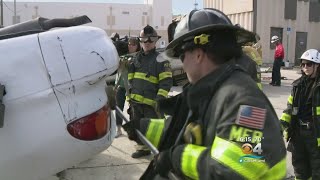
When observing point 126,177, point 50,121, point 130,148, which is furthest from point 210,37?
point 130,148

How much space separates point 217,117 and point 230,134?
106 mm

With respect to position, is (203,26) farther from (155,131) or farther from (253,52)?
(253,52)

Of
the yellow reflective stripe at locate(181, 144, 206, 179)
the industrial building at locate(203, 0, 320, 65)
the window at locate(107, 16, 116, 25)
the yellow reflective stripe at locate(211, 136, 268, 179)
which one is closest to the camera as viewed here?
the yellow reflective stripe at locate(211, 136, 268, 179)

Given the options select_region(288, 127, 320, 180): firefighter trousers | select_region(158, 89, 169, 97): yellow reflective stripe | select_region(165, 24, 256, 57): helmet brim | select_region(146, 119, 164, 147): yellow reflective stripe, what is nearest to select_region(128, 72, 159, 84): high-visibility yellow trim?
select_region(158, 89, 169, 97): yellow reflective stripe

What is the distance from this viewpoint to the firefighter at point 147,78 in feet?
18.6

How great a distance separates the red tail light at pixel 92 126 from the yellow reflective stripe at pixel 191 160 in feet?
2.72

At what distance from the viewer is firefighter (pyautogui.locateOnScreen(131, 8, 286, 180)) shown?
1.50 metres

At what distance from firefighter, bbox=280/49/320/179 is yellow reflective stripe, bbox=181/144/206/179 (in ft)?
9.11

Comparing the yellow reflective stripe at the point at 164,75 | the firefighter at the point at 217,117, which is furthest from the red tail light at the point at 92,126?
the yellow reflective stripe at the point at 164,75

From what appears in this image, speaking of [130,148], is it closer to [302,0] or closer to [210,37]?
[210,37]

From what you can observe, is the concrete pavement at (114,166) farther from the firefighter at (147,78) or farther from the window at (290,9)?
the window at (290,9)

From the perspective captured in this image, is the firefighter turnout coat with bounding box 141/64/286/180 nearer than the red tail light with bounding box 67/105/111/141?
Yes

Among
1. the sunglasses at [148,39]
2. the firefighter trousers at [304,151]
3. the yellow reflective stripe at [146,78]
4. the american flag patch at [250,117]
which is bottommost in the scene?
the firefighter trousers at [304,151]

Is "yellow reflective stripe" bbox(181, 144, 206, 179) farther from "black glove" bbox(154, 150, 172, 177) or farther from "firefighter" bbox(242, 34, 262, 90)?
"firefighter" bbox(242, 34, 262, 90)
